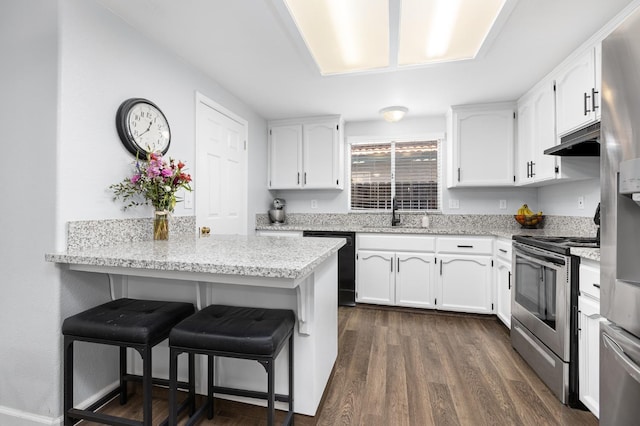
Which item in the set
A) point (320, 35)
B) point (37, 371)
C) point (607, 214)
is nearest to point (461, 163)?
point (320, 35)

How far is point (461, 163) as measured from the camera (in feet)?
10.7

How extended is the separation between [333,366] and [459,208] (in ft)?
8.27

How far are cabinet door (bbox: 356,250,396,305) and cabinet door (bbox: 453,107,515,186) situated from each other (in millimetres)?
1196

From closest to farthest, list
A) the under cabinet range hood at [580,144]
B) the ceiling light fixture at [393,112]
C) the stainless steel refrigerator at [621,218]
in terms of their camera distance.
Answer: the stainless steel refrigerator at [621,218] → the under cabinet range hood at [580,144] → the ceiling light fixture at [393,112]

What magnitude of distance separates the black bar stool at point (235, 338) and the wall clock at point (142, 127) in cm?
120

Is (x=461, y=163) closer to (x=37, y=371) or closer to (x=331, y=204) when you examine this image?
(x=331, y=204)

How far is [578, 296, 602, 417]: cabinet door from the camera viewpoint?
1.49 meters

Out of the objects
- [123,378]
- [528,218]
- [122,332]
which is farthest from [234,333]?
[528,218]

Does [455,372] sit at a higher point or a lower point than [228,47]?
lower

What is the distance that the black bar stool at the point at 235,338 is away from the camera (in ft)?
3.73

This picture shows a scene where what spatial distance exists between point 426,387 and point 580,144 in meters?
1.88

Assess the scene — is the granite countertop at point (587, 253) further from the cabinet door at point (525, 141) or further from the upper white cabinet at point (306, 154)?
the upper white cabinet at point (306, 154)

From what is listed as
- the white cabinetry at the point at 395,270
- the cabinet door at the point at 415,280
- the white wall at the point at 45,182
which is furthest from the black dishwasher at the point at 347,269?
the white wall at the point at 45,182

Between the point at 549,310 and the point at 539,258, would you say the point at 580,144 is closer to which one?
the point at 539,258
